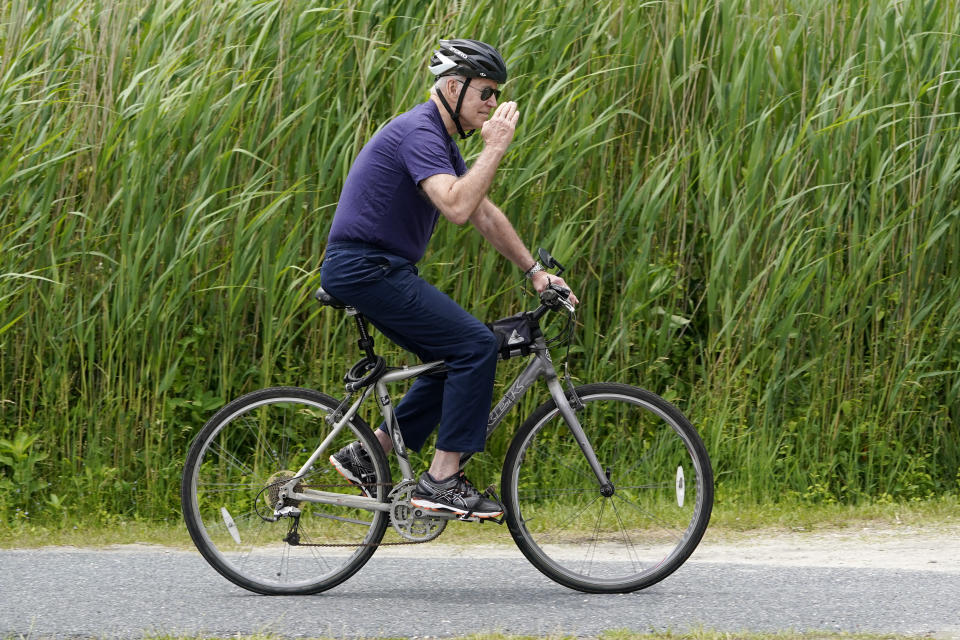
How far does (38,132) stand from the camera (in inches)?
262

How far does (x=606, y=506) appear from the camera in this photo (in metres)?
5.22

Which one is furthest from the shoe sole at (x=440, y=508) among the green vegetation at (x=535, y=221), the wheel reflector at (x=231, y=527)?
the green vegetation at (x=535, y=221)

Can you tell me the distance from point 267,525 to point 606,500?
1.47 meters

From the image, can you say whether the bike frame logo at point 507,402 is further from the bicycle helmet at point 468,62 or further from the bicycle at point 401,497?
the bicycle helmet at point 468,62

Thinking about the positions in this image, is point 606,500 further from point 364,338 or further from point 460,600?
point 364,338

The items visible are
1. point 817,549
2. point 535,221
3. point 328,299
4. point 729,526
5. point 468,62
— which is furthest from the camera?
point 535,221

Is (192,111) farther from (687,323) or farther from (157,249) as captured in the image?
(687,323)

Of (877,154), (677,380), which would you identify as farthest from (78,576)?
(877,154)

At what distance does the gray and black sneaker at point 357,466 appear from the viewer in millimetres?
4906

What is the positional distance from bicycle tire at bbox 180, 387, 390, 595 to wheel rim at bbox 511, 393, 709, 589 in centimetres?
68

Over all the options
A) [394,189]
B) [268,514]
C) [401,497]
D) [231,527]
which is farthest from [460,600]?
[394,189]

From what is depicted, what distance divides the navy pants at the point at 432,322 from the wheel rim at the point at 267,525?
1.50 ft

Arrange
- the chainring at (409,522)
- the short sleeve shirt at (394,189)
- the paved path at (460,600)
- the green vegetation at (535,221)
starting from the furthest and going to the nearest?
the green vegetation at (535,221) < the chainring at (409,522) < the short sleeve shirt at (394,189) < the paved path at (460,600)

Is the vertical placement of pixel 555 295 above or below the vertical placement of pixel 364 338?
above
